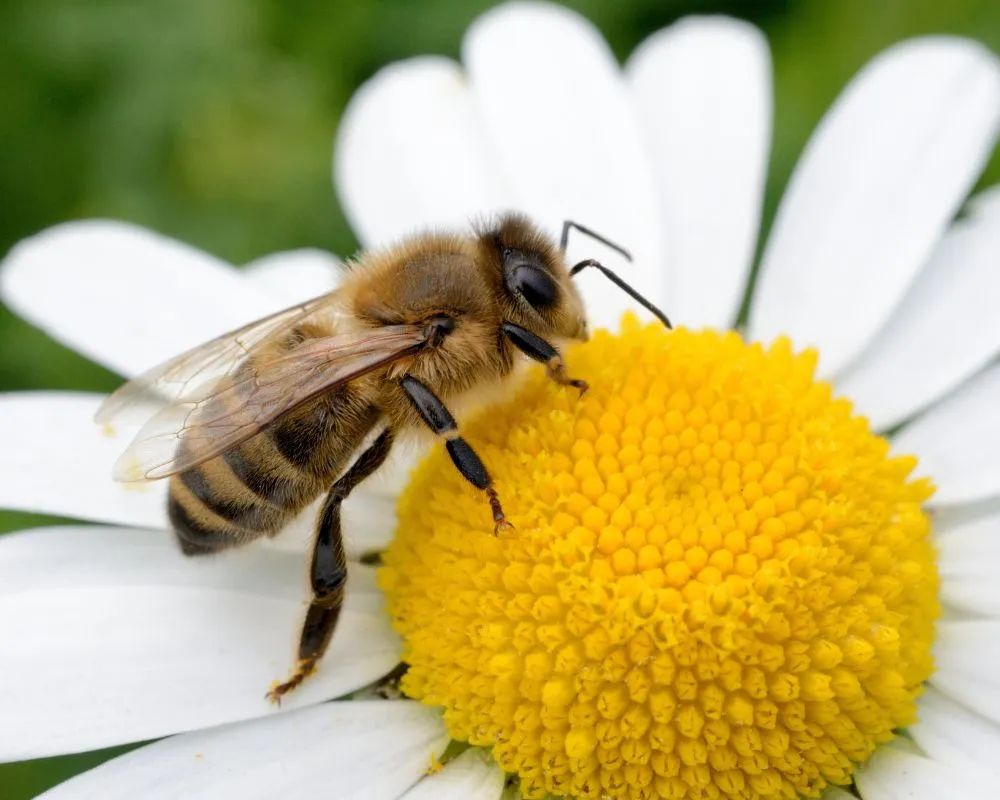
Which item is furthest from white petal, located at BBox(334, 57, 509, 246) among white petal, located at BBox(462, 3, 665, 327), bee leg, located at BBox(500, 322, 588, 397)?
bee leg, located at BBox(500, 322, 588, 397)

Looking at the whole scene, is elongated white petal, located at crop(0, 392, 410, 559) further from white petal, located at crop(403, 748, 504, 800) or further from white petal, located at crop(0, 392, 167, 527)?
white petal, located at crop(403, 748, 504, 800)

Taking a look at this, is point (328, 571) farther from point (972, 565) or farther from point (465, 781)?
point (972, 565)

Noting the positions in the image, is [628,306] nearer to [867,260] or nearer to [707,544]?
[867,260]

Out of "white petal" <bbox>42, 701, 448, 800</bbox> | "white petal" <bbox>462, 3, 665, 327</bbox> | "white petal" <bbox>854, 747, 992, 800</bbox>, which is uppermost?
"white petal" <bbox>462, 3, 665, 327</bbox>

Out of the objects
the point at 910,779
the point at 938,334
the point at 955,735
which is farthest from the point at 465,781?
the point at 938,334

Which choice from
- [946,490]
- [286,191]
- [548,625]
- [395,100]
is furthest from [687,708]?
[286,191]

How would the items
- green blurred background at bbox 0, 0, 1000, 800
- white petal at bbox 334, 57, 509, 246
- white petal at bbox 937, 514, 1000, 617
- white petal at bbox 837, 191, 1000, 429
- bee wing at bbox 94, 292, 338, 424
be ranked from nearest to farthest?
white petal at bbox 937, 514, 1000, 617, bee wing at bbox 94, 292, 338, 424, white petal at bbox 837, 191, 1000, 429, white petal at bbox 334, 57, 509, 246, green blurred background at bbox 0, 0, 1000, 800

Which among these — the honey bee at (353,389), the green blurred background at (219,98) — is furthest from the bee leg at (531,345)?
the green blurred background at (219,98)

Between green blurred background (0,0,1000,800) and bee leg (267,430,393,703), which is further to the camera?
green blurred background (0,0,1000,800)
